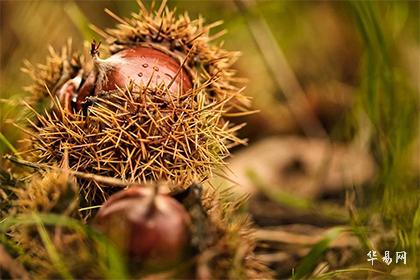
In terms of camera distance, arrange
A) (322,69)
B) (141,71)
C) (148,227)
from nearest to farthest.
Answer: (148,227) → (141,71) → (322,69)

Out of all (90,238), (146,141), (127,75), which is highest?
(127,75)

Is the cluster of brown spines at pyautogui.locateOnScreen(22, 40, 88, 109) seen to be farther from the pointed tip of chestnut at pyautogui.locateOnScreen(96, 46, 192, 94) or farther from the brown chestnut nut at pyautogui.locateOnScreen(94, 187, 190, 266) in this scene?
the brown chestnut nut at pyautogui.locateOnScreen(94, 187, 190, 266)

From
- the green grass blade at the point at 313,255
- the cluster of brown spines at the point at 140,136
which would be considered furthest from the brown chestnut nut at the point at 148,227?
the green grass blade at the point at 313,255

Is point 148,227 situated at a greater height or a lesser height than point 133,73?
lesser

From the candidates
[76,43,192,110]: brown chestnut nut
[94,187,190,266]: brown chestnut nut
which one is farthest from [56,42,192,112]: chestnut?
[94,187,190,266]: brown chestnut nut

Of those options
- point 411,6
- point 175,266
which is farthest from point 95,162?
point 411,6

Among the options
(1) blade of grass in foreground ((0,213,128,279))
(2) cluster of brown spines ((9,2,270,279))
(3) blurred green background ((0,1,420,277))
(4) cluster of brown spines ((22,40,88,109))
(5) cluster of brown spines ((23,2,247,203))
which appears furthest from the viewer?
(3) blurred green background ((0,1,420,277))

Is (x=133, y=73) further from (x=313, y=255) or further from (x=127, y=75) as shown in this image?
(x=313, y=255)

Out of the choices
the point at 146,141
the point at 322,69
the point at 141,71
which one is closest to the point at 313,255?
the point at 146,141

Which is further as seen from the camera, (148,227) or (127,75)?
(127,75)
